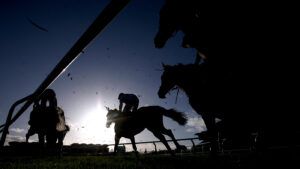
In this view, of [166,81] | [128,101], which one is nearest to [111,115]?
[128,101]

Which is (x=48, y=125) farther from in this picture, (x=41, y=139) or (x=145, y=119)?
(x=145, y=119)

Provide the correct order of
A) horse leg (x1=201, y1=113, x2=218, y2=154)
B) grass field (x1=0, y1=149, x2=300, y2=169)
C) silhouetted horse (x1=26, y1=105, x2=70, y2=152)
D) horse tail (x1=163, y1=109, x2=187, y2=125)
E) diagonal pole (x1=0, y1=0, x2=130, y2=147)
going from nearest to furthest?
diagonal pole (x1=0, y1=0, x2=130, y2=147) < grass field (x1=0, y1=149, x2=300, y2=169) < horse leg (x1=201, y1=113, x2=218, y2=154) < horse tail (x1=163, y1=109, x2=187, y2=125) < silhouetted horse (x1=26, y1=105, x2=70, y2=152)

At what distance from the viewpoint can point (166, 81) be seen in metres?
6.21

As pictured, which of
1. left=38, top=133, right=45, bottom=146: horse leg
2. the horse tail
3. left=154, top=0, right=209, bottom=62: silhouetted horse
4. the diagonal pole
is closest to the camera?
the diagonal pole

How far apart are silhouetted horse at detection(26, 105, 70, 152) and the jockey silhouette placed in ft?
10.6

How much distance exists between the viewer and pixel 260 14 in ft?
5.86

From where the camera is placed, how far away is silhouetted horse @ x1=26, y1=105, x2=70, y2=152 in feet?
38.9

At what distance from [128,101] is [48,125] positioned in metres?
4.20

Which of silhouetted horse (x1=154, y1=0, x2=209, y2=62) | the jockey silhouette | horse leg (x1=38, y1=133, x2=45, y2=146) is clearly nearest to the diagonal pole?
silhouetted horse (x1=154, y1=0, x2=209, y2=62)

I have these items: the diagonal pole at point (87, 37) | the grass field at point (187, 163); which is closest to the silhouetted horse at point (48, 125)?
the grass field at point (187, 163)

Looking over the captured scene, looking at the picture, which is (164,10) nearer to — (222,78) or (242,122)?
(222,78)

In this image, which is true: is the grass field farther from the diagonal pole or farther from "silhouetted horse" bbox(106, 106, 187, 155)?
"silhouetted horse" bbox(106, 106, 187, 155)

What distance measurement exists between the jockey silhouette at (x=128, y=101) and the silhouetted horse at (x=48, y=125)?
3.23 m

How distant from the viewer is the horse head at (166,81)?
19.2ft
